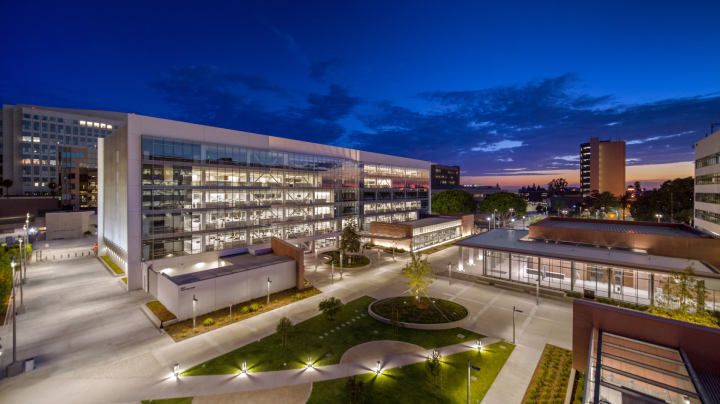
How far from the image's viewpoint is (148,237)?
3472cm

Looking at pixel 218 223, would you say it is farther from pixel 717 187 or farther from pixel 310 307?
pixel 717 187

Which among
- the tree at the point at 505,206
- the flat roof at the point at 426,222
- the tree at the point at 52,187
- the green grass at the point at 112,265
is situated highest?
the tree at the point at 52,187

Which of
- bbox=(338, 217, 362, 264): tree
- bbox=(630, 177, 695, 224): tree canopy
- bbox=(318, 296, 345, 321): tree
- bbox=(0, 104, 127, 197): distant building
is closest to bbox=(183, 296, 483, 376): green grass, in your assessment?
bbox=(318, 296, 345, 321): tree

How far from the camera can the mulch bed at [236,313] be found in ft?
77.8

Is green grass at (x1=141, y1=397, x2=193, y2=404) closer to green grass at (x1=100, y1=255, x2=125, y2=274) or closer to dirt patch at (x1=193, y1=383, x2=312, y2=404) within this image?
dirt patch at (x1=193, y1=383, x2=312, y2=404)

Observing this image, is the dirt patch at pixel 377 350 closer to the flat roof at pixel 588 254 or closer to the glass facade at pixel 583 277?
the glass facade at pixel 583 277

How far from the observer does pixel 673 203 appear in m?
67.8

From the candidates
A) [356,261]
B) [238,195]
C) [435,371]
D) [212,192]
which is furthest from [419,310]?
[212,192]

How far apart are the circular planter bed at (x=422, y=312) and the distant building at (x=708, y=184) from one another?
134 ft

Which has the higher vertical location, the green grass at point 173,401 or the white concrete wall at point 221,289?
the white concrete wall at point 221,289

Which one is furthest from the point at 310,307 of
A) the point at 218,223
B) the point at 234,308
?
the point at 218,223

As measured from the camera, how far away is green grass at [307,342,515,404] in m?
15.8

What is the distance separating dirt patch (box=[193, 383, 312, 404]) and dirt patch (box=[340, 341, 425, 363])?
4051mm

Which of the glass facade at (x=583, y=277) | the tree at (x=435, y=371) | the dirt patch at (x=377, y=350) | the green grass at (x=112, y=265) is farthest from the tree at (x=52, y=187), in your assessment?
the glass facade at (x=583, y=277)
